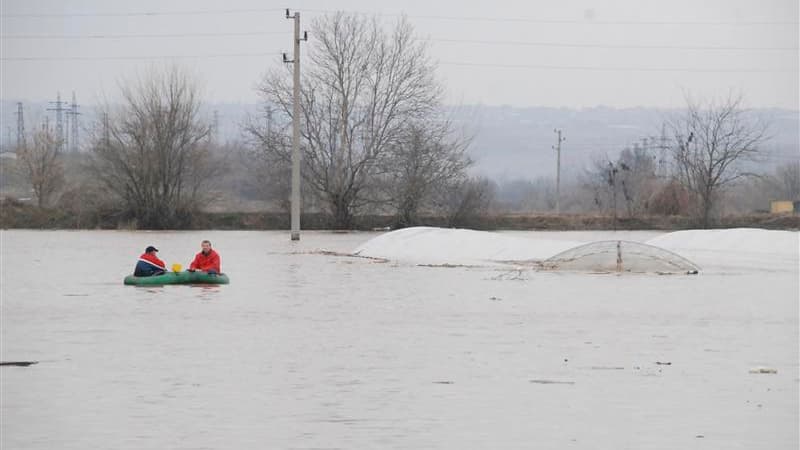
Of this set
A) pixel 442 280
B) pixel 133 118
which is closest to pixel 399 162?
pixel 133 118

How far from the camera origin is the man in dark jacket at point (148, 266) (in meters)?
22.2

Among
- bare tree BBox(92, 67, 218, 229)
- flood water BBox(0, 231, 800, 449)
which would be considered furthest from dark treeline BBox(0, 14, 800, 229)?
flood water BBox(0, 231, 800, 449)

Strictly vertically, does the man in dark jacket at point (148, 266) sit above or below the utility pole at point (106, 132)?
below

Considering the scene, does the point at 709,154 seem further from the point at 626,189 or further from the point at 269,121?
the point at 269,121

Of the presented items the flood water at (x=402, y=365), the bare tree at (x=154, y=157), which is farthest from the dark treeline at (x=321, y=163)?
the flood water at (x=402, y=365)

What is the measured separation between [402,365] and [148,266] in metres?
11.1

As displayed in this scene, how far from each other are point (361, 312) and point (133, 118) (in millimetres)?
40981

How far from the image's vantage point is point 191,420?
30.5 ft

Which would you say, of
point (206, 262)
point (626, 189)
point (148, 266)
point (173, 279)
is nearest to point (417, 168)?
point (626, 189)

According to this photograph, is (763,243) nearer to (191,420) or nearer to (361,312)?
(361,312)

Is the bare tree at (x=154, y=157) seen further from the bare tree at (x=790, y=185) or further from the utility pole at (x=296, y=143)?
the bare tree at (x=790, y=185)

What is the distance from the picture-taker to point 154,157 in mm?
55844

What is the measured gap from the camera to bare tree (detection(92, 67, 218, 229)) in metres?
55.8

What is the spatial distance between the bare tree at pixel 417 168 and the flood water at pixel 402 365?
1252 inches
